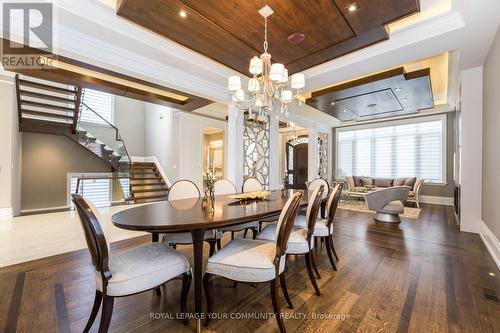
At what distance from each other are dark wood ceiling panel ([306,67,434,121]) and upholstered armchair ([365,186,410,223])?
2.08 metres

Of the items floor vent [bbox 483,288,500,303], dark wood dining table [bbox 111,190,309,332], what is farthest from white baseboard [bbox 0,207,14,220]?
floor vent [bbox 483,288,500,303]

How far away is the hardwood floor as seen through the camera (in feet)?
5.18

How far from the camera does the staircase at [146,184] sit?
648 centimetres

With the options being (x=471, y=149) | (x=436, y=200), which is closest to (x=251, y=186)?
(x=471, y=149)

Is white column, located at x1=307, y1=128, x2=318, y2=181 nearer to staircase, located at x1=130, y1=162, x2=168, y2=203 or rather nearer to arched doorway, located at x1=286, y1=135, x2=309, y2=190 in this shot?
arched doorway, located at x1=286, y1=135, x2=309, y2=190

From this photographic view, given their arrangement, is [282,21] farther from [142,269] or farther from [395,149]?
[395,149]

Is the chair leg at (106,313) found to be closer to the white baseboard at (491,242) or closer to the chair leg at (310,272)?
the chair leg at (310,272)

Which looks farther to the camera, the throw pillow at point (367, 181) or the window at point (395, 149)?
the throw pillow at point (367, 181)

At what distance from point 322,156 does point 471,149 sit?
4.84 m

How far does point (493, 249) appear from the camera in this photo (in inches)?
108

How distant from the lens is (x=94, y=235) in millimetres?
1264

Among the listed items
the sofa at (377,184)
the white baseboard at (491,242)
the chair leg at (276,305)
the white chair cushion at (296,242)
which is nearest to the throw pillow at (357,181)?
the sofa at (377,184)

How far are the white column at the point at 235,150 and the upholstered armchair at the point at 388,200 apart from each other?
2683 mm

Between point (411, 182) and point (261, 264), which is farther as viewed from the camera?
point (411, 182)
